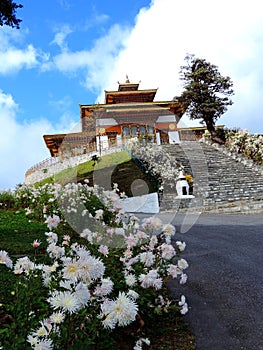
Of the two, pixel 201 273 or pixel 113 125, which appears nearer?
pixel 201 273

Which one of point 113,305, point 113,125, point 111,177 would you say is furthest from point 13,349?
point 113,125

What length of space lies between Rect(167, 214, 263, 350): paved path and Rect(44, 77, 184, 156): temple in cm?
2366

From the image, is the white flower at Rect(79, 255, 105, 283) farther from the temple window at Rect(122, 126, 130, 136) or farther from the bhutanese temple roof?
the bhutanese temple roof

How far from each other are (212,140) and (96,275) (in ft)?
78.6

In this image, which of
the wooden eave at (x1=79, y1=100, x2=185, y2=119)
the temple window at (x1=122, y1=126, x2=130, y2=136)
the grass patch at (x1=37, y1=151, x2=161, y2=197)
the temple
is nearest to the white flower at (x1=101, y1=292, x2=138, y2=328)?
the grass patch at (x1=37, y1=151, x2=161, y2=197)

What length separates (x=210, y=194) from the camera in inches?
555

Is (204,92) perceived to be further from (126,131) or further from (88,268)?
(88,268)

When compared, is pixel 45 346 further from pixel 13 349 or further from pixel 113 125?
pixel 113 125

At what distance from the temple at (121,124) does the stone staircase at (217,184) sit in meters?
9.39

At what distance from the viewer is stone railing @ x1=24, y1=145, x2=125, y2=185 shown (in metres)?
25.8

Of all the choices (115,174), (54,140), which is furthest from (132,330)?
(54,140)

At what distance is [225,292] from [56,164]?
25129mm

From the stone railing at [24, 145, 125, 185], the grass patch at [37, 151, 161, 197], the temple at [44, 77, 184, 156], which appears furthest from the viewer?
the temple at [44, 77, 184, 156]

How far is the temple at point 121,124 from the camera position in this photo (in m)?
29.6
